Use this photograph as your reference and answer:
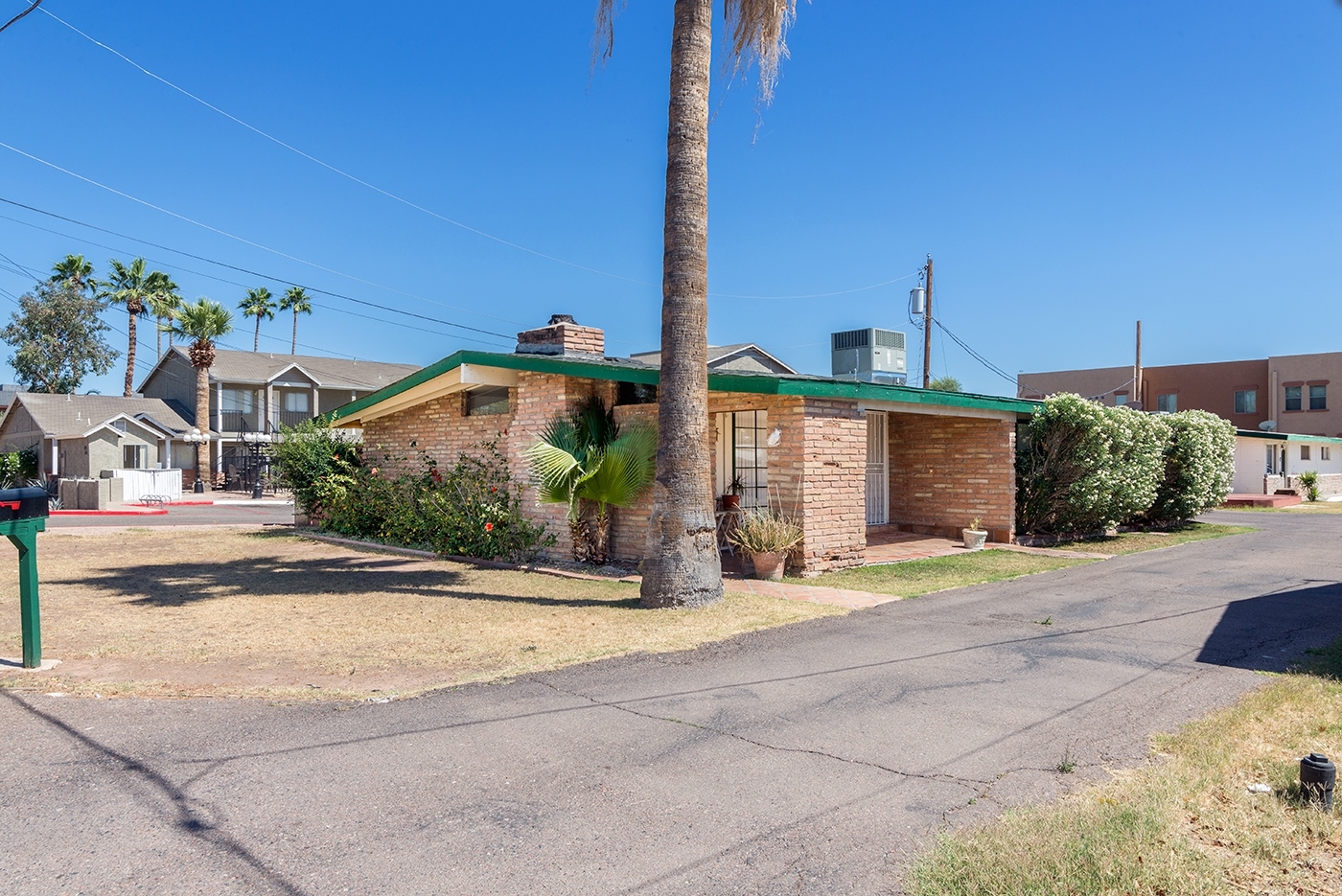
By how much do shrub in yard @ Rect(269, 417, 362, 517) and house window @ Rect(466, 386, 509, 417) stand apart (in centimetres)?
437

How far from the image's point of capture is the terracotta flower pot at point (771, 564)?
427 inches

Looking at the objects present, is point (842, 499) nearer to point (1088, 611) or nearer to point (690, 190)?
point (1088, 611)

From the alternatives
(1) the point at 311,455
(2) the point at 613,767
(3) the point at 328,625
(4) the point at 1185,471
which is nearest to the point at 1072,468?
(4) the point at 1185,471

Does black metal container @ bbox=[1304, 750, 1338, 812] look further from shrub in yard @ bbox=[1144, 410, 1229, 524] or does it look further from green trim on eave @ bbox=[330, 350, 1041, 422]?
shrub in yard @ bbox=[1144, 410, 1229, 524]

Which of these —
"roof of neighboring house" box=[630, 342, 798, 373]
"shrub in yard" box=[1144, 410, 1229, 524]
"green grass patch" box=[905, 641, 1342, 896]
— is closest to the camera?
"green grass patch" box=[905, 641, 1342, 896]

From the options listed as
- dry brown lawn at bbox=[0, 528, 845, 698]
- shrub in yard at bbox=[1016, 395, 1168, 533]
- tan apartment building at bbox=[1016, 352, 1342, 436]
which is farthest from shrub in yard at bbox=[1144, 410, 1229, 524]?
tan apartment building at bbox=[1016, 352, 1342, 436]

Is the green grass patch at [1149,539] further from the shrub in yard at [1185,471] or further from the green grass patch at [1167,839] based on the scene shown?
the green grass patch at [1167,839]

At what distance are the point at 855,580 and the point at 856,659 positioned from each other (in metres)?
4.08

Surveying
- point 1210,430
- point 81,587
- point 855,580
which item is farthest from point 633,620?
point 1210,430

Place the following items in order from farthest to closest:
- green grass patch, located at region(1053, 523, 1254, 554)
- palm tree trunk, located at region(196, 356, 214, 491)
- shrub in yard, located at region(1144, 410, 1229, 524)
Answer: palm tree trunk, located at region(196, 356, 214, 491) < shrub in yard, located at region(1144, 410, 1229, 524) < green grass patch, located at region(1053, 523, 1254, 554)

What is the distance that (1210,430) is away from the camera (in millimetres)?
19547

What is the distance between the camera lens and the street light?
123 feet

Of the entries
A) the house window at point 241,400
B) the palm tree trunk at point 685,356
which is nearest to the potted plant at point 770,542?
the palm tree trunk at point 685,356

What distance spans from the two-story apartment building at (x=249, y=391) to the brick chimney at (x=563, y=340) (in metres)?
29.4
